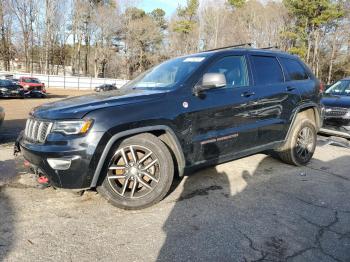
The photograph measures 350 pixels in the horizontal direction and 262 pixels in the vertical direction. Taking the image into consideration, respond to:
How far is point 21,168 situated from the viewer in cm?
514

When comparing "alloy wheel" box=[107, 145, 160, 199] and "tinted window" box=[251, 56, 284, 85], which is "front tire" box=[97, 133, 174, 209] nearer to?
"alloy wheel" box=[107, 145, 160, 199]

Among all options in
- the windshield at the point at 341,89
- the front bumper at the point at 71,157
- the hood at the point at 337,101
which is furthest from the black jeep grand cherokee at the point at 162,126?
the windshield at the point at 341,89

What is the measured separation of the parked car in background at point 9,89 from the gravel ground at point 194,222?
1912cm

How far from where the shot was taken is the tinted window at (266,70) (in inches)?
187

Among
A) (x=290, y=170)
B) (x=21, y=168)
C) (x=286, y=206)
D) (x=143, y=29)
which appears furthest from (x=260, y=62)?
(x=143, y=29)

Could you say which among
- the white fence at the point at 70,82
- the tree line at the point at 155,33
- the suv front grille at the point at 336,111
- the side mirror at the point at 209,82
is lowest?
the white fence at the point at 70,82

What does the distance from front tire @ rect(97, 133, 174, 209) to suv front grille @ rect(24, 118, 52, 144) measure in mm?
702

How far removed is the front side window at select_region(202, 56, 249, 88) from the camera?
4.35 metres

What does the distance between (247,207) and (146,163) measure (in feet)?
4.15

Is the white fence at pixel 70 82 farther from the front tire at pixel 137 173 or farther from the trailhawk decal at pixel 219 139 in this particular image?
the front tire at pixel 137 173

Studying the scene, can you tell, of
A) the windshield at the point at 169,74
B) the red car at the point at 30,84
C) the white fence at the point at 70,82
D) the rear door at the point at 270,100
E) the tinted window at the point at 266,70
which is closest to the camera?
the windshield at the point at 169,74

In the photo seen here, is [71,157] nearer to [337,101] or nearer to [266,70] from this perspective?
[266,70]

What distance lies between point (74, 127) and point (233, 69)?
7.55 feet

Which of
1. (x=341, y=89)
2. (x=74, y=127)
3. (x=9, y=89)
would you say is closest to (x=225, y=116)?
(x=74, y=127)
